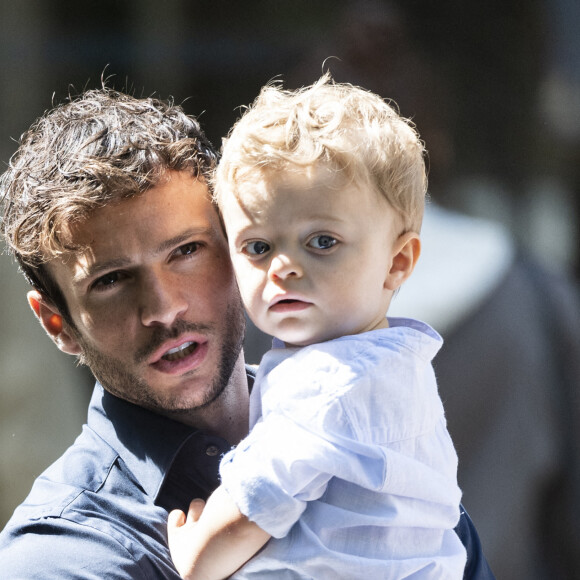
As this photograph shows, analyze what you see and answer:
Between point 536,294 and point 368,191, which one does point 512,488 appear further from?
point 368,191

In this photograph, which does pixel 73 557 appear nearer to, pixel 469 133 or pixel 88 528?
pixel 88 528

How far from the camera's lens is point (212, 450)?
1.72m

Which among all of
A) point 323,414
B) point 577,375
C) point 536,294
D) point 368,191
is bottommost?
point 577,375

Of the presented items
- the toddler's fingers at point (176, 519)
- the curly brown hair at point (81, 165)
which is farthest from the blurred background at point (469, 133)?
the toddler's fingers at point (176, 519)

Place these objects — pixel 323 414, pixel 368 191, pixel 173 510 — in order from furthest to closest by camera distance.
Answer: pixel 173 510, pixel 368 191, pixel 323 414

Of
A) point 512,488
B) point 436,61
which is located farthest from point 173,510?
point 436,61

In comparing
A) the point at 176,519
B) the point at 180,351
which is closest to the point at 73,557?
the point at 176,519

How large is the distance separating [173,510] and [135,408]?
0.29m

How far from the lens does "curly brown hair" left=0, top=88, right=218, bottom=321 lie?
168 cm

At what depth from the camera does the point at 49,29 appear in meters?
3.28

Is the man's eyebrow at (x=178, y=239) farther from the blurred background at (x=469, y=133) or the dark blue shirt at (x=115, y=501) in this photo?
the blurred background at (x=469, y=133)

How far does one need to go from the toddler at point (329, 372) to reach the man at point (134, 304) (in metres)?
0.21

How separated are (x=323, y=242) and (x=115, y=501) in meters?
0.60

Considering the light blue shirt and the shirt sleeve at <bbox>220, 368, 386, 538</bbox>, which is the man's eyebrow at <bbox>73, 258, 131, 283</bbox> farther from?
the shirt sleeve at <bbox>220, 368, 386, 538</bbox>
